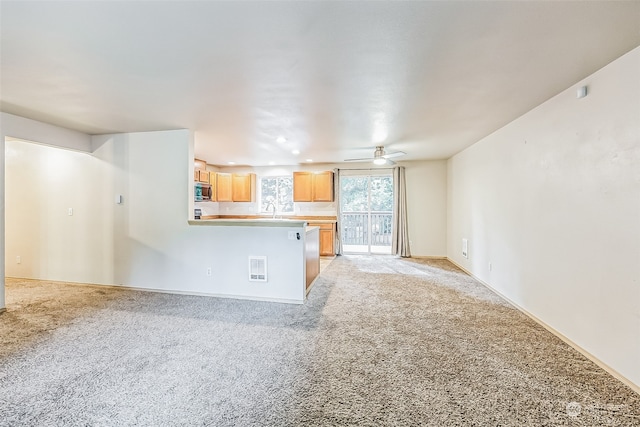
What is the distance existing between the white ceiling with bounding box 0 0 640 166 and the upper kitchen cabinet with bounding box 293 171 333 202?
3253 millimetres

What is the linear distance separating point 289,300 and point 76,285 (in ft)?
11.6

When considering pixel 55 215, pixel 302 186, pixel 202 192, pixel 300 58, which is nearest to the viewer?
pixel 300 58

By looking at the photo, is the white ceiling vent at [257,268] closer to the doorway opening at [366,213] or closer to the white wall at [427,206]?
the doorway opening at [366,213]

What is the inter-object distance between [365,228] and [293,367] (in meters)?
5.15

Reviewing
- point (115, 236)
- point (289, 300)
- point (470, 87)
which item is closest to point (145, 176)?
point (115, 236)

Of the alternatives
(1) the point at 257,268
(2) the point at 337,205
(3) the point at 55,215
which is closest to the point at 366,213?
(2) the point at 337,205

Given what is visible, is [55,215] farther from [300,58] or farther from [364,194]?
[364,194]

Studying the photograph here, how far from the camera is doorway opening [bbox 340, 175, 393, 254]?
Answer: 6.91 meters

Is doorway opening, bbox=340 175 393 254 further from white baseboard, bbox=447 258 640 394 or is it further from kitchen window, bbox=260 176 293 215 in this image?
white baseboard, bbox=447 258 640 394

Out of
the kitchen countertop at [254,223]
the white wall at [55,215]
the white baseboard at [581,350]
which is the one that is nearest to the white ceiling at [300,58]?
the white wall at [55,215]

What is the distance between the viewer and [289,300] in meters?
3.62

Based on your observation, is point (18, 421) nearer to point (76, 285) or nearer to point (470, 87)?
point (76, 285)

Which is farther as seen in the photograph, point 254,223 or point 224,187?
point 224,187

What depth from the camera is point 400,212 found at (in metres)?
6.58
